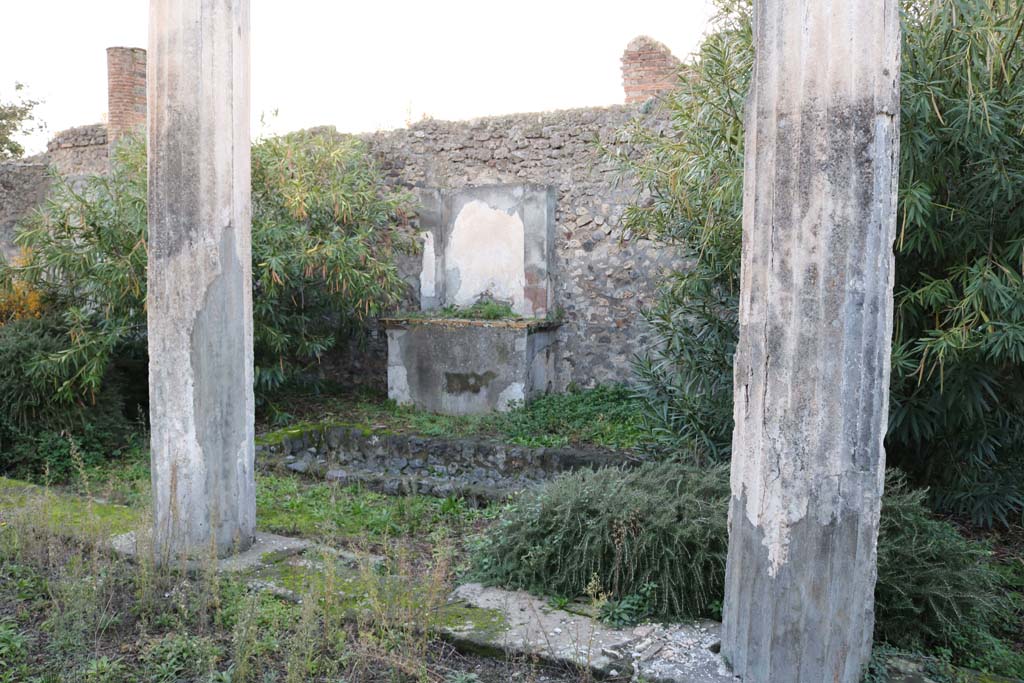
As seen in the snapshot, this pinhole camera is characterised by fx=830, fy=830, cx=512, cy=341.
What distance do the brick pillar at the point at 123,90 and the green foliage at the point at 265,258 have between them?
391 centimetres

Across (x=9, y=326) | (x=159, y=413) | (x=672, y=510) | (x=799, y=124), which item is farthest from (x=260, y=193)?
(x=799, y=124)

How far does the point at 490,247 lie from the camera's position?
364 inches

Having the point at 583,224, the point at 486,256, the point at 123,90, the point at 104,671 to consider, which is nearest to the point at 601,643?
the point at 104,671

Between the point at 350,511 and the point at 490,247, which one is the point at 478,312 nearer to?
the point at 490,247

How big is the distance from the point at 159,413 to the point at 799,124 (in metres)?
3.22

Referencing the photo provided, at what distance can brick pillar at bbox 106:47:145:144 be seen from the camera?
472 inches

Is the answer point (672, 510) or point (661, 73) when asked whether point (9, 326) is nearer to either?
point (672, 510)

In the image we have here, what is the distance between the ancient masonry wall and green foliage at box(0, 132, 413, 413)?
3.88 feet

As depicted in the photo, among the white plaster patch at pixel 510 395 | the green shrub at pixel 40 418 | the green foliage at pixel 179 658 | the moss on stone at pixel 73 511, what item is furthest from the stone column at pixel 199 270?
the white plaster patch at pixel 510 395

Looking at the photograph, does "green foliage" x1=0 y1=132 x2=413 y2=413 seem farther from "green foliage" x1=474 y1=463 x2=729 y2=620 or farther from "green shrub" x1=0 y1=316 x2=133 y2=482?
"green foliage" x1=474 y1=463 x2=729 y2=620

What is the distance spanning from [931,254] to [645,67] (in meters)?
5.03

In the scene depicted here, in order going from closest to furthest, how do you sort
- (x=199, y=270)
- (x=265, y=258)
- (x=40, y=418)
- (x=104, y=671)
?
(x=104, y=671), (x=199, y=270), (x=40, y=418), (x=265, y=258)

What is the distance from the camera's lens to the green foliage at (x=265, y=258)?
7199 millimetres

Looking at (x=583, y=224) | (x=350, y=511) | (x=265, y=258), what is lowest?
(x=350, y=511)
